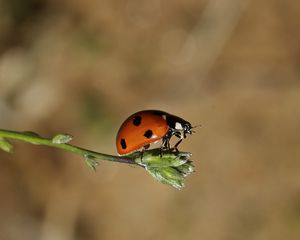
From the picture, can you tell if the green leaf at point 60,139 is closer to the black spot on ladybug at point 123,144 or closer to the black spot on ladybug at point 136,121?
the black spot on ladybug at point 123,144

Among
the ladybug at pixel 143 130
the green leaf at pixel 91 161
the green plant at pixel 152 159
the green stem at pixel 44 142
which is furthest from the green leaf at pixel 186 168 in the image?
the ladybug at pixel 143 130

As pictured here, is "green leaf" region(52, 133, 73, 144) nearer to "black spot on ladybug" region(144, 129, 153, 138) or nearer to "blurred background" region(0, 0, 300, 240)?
"black spot on ladybug" region(144, 129, 153, 138)

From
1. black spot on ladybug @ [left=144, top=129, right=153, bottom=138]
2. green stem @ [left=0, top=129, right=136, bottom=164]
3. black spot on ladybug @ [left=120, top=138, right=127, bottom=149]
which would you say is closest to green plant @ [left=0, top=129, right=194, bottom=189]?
green stem @ [left=0, top=129, right=136, bottom=164]

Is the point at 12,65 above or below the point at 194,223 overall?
above

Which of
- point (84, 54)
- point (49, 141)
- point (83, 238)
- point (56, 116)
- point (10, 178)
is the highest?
point (84, 54)

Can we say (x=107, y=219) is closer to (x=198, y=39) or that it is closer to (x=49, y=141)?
(x=198, y=39)

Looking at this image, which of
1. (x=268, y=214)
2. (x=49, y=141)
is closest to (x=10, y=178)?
(x=268, y=214)

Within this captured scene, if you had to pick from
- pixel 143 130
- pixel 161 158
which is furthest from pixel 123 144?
pixel 161 158
